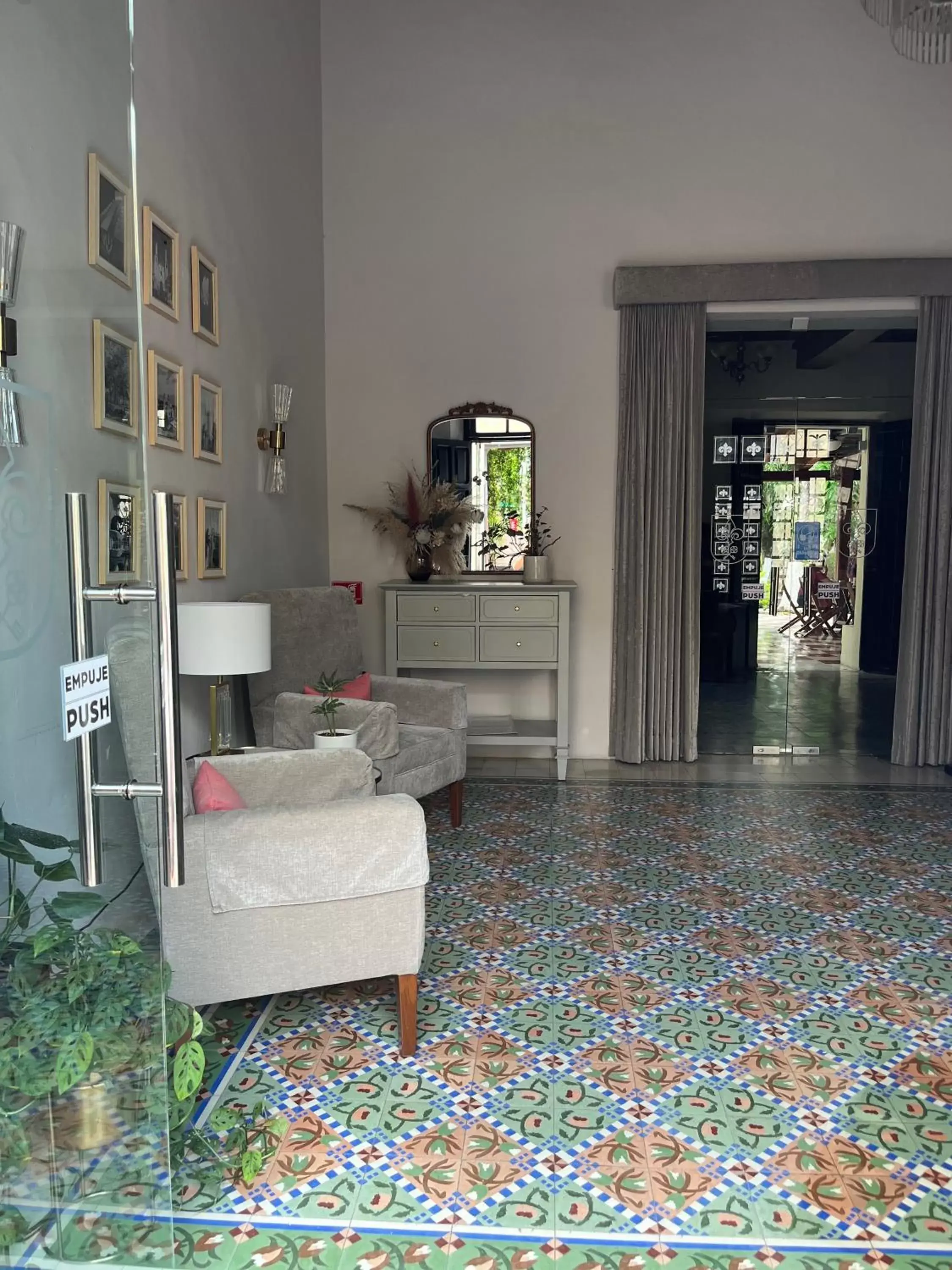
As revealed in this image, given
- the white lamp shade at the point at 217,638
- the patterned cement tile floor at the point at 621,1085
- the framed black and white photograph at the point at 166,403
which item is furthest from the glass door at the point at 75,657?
the framed black and white photograph at the point at 166,403

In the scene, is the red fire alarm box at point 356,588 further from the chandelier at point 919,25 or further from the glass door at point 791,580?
the chandelier at point 919,25

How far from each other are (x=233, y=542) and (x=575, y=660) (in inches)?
96.6

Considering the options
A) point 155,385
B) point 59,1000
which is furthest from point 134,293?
point 155,385

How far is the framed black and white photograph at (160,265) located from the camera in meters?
3.14

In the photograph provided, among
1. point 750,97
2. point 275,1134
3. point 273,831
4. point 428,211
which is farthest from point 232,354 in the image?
point 750,97

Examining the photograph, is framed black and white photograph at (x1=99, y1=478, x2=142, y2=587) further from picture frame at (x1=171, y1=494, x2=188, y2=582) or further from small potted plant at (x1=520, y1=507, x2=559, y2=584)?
small potted plant at (x1=520, y1=507, x2=559, y2=584)

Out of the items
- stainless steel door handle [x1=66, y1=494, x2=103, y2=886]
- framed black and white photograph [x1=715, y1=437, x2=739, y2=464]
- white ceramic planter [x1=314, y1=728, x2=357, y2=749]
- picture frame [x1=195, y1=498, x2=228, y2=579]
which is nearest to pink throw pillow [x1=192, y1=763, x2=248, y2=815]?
white ceramic planter [x1=314, y1=728, x2=357, y2=749]

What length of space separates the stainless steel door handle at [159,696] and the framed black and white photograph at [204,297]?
2.59m

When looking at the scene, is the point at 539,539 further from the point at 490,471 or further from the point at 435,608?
the point at 435,608

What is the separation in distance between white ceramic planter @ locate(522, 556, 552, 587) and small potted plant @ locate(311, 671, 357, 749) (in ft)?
6.64

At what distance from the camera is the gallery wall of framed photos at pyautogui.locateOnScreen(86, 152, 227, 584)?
130 centimetres

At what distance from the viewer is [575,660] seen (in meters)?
5.82

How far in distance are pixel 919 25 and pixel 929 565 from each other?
279 centimetres

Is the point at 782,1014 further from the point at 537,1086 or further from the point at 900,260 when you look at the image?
the point at 900,260
